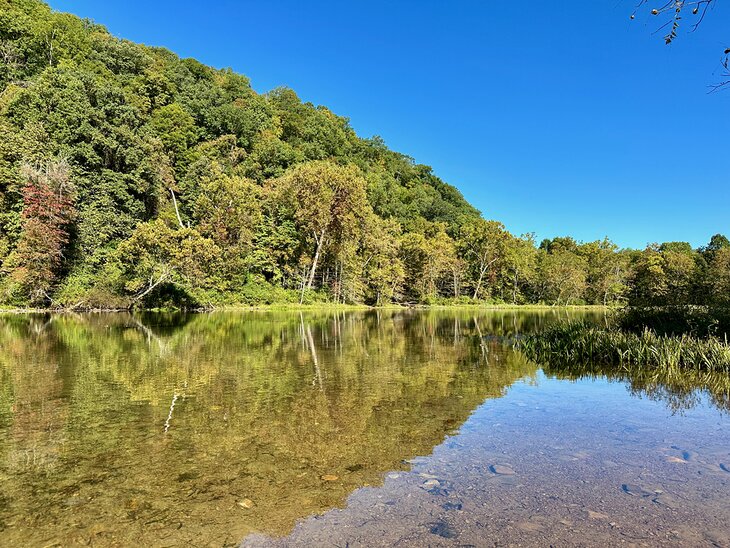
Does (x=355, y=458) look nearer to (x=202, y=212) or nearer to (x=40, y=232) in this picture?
(x=40, y=232)

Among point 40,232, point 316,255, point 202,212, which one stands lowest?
point 40,232

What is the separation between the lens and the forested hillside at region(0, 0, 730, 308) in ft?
115

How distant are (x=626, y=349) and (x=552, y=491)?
10.4 metres

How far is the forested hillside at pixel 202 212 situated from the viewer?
115ft

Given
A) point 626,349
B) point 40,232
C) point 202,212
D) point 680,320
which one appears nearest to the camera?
point 626,349

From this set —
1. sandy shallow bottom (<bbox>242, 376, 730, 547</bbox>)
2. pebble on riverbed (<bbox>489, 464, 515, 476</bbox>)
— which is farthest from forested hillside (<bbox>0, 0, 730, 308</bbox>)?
pebble on riverbed (<bbox>489, 464, 515, 476</bbox>)

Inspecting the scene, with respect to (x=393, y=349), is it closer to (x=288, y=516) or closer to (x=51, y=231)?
(x=288, y=516)

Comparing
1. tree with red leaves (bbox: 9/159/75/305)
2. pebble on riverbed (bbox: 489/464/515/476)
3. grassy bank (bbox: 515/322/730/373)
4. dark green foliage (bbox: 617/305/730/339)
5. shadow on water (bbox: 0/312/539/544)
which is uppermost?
tree with red leaves (bbox: 9/159/75/305)

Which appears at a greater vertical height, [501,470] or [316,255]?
[316,255]

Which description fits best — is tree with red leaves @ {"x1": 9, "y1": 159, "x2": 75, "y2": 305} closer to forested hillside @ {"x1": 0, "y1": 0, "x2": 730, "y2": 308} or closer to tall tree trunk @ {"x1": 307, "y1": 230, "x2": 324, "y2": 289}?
forested hillside @ {"x1": 0, "y1": 0, "x2": 730, "y2": 308}

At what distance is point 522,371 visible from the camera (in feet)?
38.7

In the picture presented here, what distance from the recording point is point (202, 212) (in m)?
44.3

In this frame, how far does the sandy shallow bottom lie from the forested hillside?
12.1 metres

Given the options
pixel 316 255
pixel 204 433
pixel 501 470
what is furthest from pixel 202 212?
pixel 501 470
